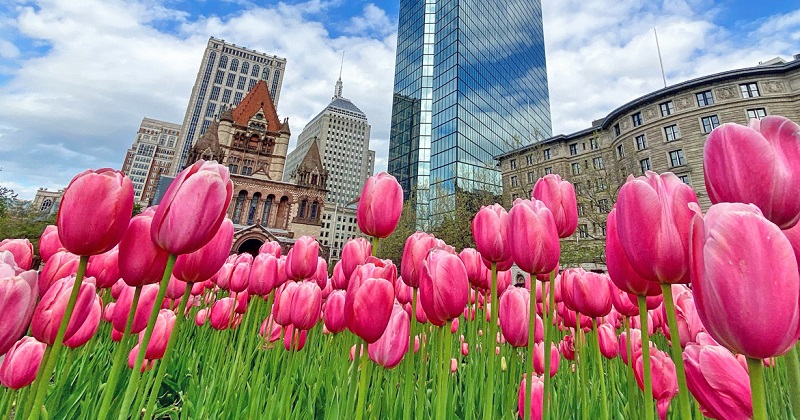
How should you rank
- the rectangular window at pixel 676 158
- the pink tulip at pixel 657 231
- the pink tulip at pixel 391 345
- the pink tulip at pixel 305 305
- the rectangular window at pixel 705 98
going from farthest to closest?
the rectangular window at pixel 676 158, the rectangular window at pixel 705 98, the pink tulip at pixel 305 305, the pink tulip at pixel 391 345, the pink tulip at pixel 657 231

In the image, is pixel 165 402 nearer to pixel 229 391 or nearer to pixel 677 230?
pixel 229 391

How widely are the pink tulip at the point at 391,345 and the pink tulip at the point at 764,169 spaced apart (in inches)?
36.6

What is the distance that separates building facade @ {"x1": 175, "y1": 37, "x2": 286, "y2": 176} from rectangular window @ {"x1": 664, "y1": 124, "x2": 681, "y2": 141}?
79287mm

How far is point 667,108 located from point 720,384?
1418 inches

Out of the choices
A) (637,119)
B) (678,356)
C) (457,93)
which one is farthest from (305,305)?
(457,93)

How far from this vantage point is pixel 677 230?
64 cm

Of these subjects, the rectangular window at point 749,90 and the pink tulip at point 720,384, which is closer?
the pink tulip at point 720,384

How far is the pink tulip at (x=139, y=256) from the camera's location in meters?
0.82

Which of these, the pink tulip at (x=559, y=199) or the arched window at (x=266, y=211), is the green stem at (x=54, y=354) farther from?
the arched window at (x=266, y=211)

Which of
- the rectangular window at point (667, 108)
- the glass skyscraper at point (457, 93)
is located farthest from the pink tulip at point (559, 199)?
the rectangular window at point (667, 108)

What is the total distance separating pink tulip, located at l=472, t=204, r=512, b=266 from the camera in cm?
134

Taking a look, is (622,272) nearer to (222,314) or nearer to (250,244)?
(222,314)

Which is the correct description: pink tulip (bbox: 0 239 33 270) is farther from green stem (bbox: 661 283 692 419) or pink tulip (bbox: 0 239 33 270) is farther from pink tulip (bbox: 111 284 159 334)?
green stem (bbox: 661 283 692 419)

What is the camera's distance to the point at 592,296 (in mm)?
1494
